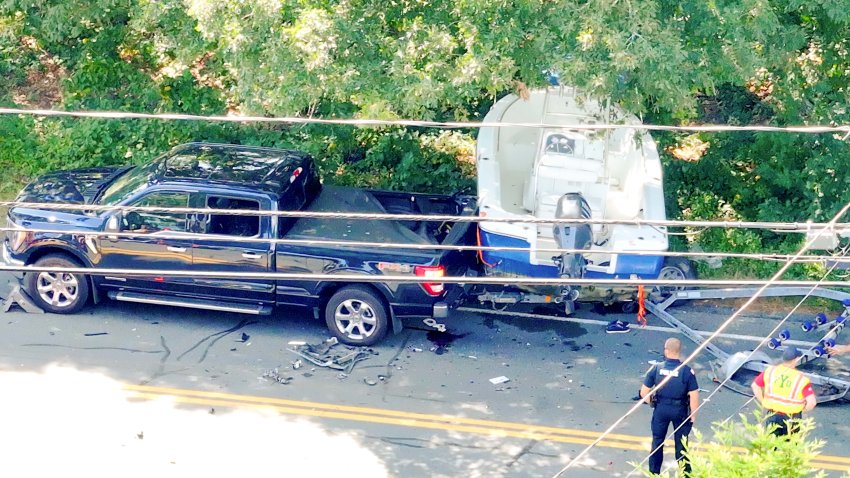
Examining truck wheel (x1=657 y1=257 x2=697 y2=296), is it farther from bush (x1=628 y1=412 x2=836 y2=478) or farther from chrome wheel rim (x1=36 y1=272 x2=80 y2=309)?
chrome wheel rim (x1=36 y1=272 x2=80 y2=309)

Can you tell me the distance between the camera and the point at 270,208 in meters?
11.7

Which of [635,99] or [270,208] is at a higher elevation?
[635,99]

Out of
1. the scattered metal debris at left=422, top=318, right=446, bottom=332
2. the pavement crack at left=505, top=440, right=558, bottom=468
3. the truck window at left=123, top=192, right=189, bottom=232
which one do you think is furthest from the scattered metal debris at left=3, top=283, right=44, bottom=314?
the pavement crack at left=505, top=440, right=558, bottom=468

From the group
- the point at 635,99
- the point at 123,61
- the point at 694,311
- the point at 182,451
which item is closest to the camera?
the point at 182,451

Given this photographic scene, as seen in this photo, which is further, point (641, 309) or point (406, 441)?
point (641, 309)

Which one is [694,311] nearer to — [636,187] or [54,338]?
[636,187]

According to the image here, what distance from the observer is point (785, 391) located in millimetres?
9078

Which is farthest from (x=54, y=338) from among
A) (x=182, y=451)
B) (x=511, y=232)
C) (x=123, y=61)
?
(x=123, y=61)

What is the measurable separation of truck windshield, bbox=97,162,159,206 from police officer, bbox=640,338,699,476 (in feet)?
19.3

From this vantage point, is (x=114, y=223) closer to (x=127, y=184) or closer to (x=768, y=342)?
(x=127, y=184)

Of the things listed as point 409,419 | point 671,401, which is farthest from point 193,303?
point 671,401

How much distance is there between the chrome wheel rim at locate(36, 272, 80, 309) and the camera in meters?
12.2

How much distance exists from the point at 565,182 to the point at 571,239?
1631 mm

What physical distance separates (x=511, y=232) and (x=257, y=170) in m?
2.85
